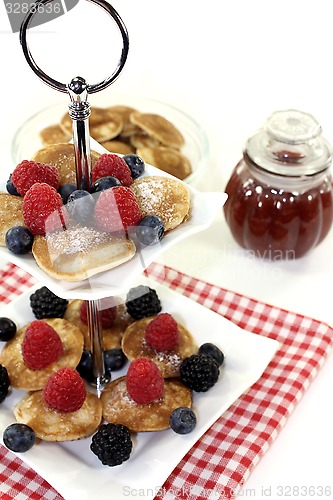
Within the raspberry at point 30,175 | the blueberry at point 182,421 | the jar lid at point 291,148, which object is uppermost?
the raspberry at point 30,175

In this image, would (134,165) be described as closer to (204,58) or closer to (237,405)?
(237,405)

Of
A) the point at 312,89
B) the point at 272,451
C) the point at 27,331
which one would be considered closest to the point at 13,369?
the point at 27,331

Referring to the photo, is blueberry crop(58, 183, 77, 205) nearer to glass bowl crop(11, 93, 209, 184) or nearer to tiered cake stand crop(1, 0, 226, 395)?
tiered cake stand crop(1, 0, 226, 395)

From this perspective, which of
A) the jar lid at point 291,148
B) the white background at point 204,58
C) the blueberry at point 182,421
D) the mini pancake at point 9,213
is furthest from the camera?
the white background at point 204,58

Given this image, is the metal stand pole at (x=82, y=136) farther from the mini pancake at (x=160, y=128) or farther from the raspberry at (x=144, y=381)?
the mini pancake at (x=160, y=128)

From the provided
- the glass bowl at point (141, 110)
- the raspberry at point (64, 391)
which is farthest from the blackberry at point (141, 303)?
the glass bowl at point (141, 110)

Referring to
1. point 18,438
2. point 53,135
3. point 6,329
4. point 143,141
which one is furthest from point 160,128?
point 18,438
